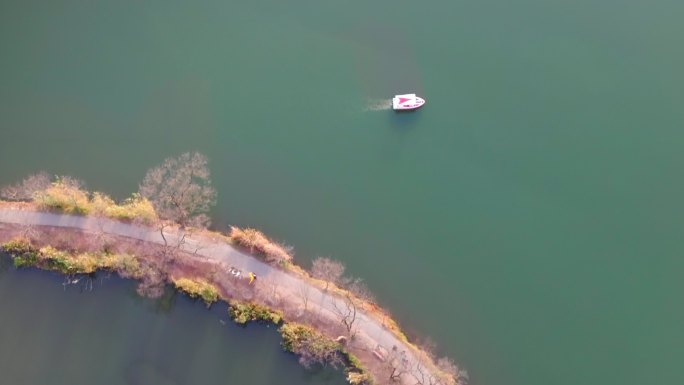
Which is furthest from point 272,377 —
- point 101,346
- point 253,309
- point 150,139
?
point 150,139

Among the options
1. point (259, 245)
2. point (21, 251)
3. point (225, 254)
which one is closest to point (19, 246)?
point (21, 251)

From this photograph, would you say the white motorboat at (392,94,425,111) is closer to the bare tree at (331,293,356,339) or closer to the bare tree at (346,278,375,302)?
the bare tree at (346,278,375,302)

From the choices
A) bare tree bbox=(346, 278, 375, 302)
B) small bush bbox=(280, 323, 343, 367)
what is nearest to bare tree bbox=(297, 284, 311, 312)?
small bush bbox=(280, 323, 343, 367)

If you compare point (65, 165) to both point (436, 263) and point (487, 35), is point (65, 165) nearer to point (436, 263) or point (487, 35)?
point (436, 263)

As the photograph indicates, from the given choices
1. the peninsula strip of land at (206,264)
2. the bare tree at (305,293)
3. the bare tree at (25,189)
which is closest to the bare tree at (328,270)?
the peninsula strip of land at (206,264)

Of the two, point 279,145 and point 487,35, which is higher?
point 487,35

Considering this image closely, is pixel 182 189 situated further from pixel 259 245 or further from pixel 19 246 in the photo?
pixel 19 246
